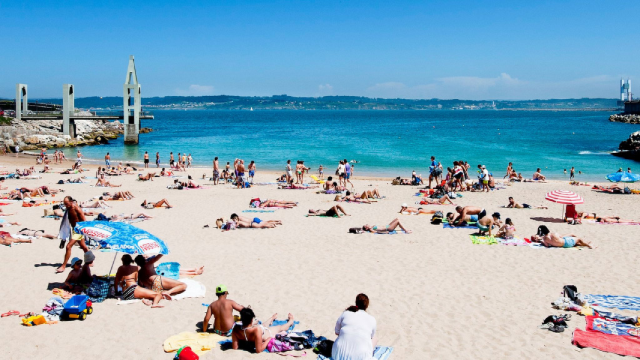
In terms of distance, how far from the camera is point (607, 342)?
6.58 metres

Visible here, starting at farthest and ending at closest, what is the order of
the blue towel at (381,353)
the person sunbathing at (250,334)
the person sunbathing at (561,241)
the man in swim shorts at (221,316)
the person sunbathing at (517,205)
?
the person sunbathing at (517,205)
the person sunbathing at (561,241)
the man in swim shorts at (221,316)
the person sunbathing at (250,334)
the blue towel at (381,353)

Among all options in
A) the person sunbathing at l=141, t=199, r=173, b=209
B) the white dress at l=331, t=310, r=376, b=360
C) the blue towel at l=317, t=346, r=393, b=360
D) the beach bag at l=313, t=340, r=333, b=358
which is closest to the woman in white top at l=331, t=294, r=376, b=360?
the white dress at l=331, t=310, r=376, b=360

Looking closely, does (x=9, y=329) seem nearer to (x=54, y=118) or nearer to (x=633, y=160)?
(x=633, y=160)

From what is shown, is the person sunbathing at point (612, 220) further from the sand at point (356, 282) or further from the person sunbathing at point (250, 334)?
the person sunbathing at point (250, 334)

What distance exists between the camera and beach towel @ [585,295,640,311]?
7.85 meters

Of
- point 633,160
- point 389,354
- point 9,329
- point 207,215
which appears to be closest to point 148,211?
point 207,215

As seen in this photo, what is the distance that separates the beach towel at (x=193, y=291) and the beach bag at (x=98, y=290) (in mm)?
1103

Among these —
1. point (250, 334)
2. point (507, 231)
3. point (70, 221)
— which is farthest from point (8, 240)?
point (507, 231)

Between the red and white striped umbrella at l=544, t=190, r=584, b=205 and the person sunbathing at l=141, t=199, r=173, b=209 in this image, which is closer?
the red and white striped umbrella at l=544, t=190, r=584, b=205

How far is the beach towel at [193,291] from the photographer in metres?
8.31

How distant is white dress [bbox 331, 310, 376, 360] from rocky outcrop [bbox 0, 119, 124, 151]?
4300cm

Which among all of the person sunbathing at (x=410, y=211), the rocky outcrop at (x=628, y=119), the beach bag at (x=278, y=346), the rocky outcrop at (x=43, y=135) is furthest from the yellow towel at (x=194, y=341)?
the rocky outcrop at (x=628, y=119)

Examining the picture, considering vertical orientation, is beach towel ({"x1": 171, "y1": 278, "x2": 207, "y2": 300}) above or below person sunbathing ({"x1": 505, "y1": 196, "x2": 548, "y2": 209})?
below

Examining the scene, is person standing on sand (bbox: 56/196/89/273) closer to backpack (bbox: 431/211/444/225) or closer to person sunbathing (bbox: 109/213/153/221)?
person sunbathing (bbox: 109/213/153/221)
